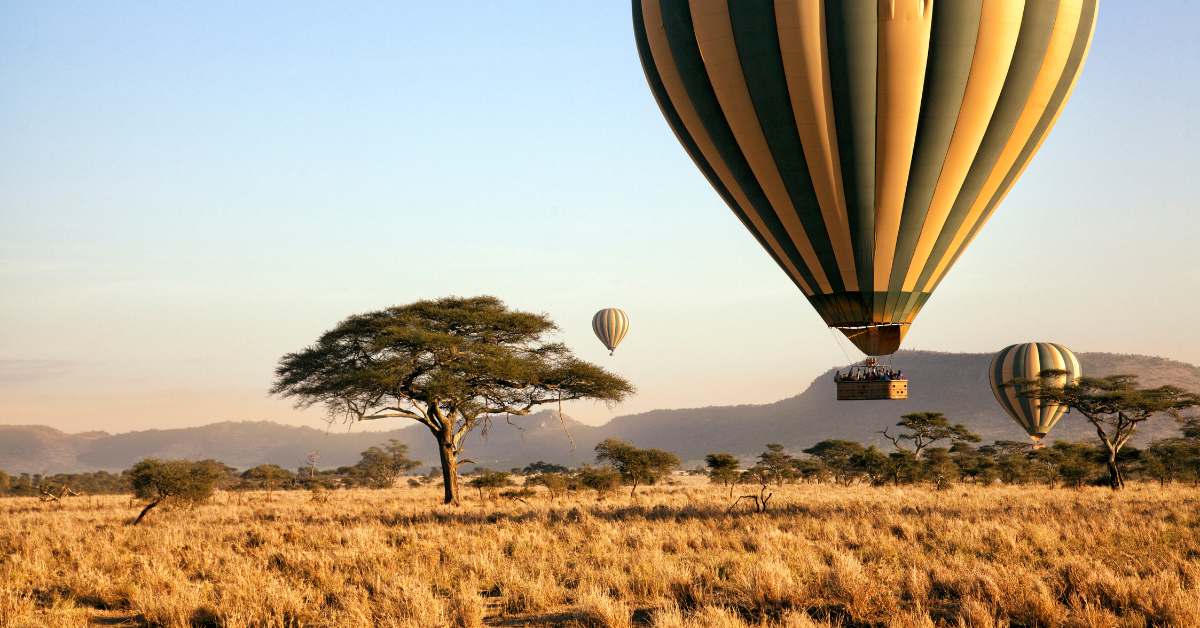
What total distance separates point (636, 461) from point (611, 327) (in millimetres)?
24191

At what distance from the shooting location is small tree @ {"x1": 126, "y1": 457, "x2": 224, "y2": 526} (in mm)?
29438

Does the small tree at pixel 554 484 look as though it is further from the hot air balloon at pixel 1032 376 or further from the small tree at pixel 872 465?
the hot air balloon at pixel 1032 376

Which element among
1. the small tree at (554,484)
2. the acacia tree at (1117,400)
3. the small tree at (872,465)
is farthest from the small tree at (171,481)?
the acacia tree at (1117,400)

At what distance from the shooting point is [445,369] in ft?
103

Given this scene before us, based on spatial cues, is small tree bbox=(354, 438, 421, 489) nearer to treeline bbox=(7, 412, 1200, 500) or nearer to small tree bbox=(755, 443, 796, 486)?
treeline bbox=(7, 412, 1200, 500)

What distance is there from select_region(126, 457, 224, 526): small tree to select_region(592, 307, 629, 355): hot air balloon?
1500 inches

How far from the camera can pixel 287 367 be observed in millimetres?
33125

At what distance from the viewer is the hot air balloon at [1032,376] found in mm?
58406

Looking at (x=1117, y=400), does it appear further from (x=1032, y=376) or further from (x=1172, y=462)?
(x=1032, y=376)

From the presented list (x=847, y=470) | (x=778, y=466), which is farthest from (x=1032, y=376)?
(x=778, y=466)

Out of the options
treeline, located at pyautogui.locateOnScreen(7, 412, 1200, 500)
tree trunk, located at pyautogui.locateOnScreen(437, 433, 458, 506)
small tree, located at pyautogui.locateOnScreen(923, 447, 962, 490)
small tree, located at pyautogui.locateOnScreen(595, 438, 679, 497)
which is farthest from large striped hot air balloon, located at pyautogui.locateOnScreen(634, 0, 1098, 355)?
small tree, located at pyautogui.locateOnScreen(923, 447, 962, 490)

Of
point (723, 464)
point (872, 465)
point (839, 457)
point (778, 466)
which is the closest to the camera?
point (723, 464)

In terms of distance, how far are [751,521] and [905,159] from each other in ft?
29.2

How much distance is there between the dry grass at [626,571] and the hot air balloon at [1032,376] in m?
37.8
